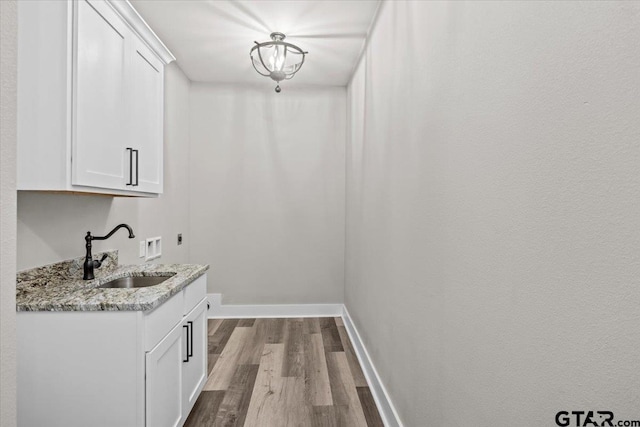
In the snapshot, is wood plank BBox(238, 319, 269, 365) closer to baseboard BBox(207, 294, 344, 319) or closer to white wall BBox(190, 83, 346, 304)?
baseboard BBox(207, 294, 344, 319)

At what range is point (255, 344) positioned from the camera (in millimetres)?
3164

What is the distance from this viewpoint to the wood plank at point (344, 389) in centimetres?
207

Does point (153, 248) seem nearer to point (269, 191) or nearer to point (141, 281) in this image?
point (141, 281)

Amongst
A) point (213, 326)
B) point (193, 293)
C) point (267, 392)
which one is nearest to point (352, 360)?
point (267, 392)

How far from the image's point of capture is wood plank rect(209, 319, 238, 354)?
3078 mm

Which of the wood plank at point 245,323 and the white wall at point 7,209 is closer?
the white wall at point 7,209

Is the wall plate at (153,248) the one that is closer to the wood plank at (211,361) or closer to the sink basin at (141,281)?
the sink basin at (141,281)

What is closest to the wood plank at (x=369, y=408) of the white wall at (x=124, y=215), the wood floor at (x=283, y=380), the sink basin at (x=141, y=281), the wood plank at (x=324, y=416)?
the wood floor at (x=283, y=380)

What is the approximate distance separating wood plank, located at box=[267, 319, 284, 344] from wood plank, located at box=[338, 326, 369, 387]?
1.86 feet

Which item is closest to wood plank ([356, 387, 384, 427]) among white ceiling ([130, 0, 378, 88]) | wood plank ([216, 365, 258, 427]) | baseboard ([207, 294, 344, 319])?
wood plank ([216, 365, 258, 427])

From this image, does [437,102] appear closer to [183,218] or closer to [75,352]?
[75,352]

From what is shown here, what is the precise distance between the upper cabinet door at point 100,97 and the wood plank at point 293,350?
5.65ft

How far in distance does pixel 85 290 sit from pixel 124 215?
0.98 m

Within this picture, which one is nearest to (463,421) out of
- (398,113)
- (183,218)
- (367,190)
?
(398,113)
